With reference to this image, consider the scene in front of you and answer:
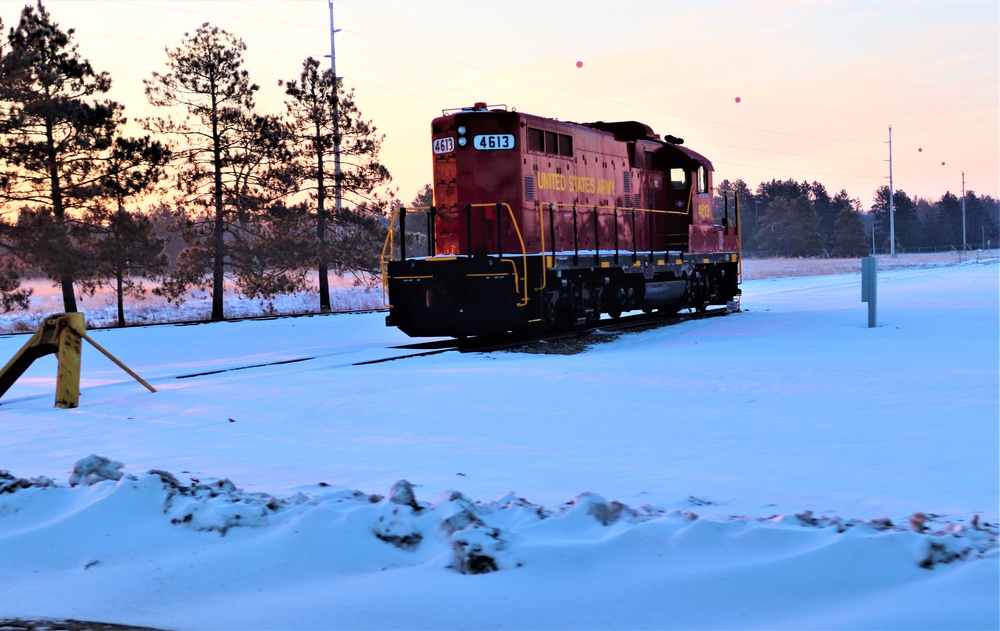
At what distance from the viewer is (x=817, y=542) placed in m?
4.17

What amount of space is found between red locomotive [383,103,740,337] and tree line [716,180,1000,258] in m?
90.3

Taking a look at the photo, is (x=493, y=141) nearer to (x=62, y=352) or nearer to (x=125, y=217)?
(x=62, y=352)

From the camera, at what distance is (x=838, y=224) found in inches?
4564

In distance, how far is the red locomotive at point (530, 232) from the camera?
15.7m

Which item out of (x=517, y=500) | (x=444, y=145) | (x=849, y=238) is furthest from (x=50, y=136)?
(x=849, y=238)

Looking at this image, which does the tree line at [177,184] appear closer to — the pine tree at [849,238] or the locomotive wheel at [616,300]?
the locomotive wheel at [616,300]

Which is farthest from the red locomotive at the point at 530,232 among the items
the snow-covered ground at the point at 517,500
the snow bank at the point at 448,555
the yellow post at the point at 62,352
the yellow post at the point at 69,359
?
the snow bank at the point at 448,555

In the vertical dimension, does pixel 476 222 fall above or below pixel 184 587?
above

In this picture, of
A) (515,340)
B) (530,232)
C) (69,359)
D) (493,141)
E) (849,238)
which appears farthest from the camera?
(849,238)

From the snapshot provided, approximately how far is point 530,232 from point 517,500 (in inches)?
464

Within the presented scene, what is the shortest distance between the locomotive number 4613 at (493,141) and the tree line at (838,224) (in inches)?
A: 3715

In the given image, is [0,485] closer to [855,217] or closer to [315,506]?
[315,506]

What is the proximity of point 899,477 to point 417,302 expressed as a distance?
11008mm

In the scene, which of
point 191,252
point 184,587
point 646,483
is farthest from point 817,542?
point 191,252
